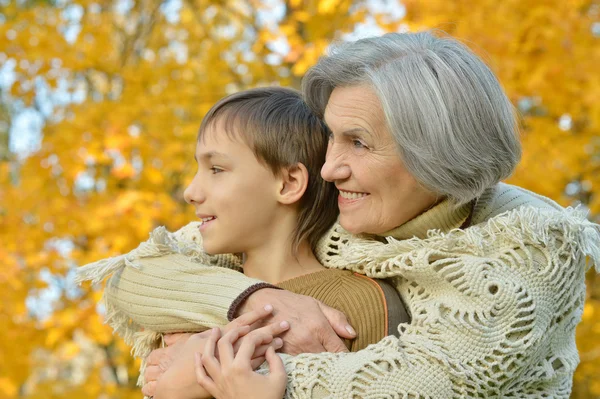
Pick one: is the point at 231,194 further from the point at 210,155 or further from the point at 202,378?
the point at 202,378

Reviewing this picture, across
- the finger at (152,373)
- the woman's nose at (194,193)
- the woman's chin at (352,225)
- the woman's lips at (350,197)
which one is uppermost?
the woman's nose at (194,193)

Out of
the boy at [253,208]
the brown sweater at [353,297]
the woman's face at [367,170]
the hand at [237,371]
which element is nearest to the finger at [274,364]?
the hand at [237,371]

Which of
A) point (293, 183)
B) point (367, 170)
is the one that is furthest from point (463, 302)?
point (293, 183)

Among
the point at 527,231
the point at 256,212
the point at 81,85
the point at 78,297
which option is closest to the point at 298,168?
the point at 256,212

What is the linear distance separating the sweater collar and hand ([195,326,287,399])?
48 centimetres

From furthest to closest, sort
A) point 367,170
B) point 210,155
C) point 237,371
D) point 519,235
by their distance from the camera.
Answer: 1. point 210,155
2. point 367,170
3. point 519,235
4. point 237,371

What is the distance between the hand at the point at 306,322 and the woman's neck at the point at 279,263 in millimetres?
224

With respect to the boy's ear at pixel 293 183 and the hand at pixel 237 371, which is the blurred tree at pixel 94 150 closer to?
the boy's ear at pixel 293 183

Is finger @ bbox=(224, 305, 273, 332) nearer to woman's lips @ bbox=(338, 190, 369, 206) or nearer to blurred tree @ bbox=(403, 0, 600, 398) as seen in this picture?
woman's lips @ bbox=(338, 190, 369, 206)

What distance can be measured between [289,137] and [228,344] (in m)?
0.66

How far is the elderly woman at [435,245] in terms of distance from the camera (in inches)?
70.0

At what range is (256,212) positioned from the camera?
2.21 meters

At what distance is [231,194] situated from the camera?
2176 mm

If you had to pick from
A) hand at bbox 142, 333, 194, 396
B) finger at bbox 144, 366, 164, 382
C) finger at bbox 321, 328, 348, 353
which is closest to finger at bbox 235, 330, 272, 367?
finger at bbox 321, 328, 348, 353
